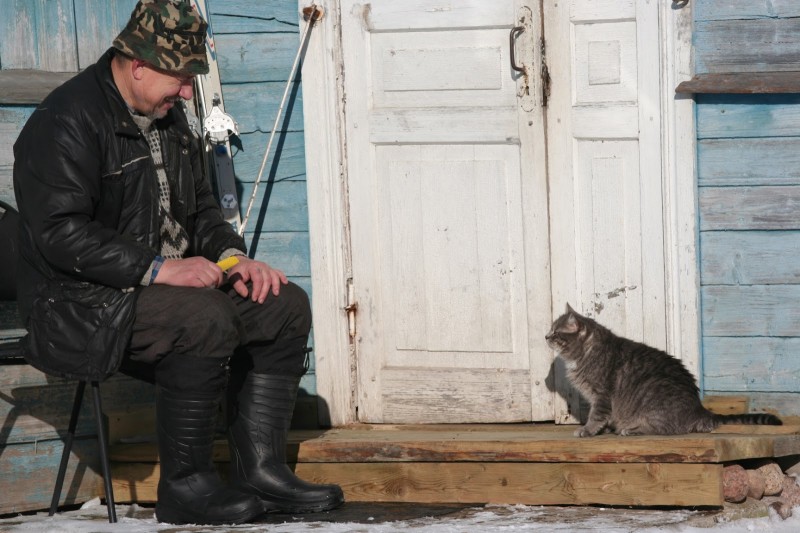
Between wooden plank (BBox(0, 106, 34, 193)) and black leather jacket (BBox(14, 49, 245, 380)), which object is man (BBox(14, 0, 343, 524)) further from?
wooden plank (BBox(0, 106, 34, 193))

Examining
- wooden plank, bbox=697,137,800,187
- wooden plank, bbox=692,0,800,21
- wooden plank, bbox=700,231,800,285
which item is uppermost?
wooden plank, bbox=692,0,800,21

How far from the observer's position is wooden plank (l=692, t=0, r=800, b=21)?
15.6ft

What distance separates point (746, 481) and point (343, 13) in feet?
8.17

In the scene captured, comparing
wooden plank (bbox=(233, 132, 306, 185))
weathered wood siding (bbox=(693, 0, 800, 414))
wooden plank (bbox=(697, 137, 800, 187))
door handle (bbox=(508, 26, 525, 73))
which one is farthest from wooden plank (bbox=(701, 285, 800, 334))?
wooden plank (bbox=(233, 132, 306, 185))

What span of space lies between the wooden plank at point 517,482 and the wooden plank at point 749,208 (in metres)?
1.13

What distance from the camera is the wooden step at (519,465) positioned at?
166 inches

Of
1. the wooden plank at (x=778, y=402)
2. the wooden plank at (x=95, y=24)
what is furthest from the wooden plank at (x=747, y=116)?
the wooden plank at (x=95, y=24)

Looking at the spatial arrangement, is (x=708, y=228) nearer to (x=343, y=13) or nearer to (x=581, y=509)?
(x=581, y=509)

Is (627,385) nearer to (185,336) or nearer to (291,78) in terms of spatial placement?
(185,336)

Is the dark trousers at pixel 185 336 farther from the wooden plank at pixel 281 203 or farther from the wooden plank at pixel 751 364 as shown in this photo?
the wooden plank at pixel 751 364

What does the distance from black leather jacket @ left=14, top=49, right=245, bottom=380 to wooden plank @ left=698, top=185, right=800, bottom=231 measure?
2181 millimetres

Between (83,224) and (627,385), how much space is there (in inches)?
84.4

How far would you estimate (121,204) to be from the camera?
4086 millimetres

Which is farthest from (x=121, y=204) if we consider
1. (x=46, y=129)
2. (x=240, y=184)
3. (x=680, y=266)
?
(x=680, y=266)
